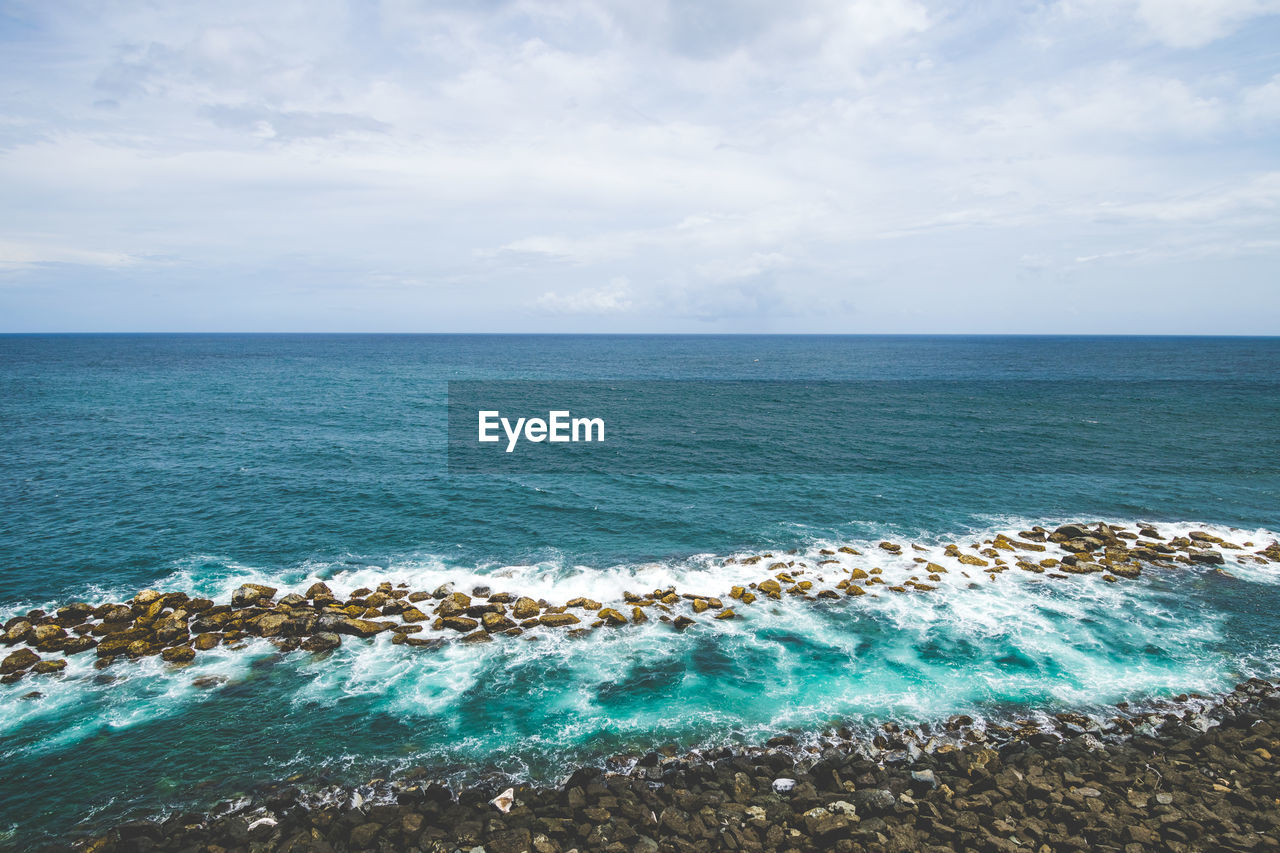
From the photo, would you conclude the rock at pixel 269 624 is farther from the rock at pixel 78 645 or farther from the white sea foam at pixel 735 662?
the rock at pixel 78 645

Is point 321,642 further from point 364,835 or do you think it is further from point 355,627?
point 364,835

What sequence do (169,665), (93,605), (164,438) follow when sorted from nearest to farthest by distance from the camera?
(169,665) < (93,605) < (164,438)

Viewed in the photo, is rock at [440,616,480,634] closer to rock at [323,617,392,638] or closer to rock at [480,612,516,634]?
rock at [480,612,516,634]

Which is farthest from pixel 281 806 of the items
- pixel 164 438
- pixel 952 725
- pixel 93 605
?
pixel 164 438

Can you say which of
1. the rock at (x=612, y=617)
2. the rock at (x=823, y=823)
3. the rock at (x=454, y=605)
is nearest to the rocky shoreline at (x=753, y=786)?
the rock at (x=823, y=823)

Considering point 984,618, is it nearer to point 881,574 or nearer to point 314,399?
point 881,574

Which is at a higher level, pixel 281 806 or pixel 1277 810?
pixel 1277 810
